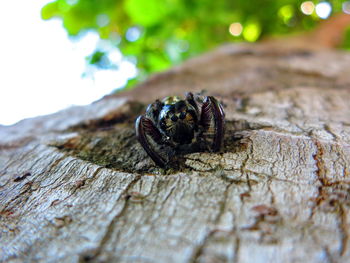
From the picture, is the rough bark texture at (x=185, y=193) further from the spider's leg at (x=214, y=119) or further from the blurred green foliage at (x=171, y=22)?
the blurred green foliage at (x=171, y=22)

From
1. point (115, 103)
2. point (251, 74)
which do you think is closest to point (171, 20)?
point (251, 74)

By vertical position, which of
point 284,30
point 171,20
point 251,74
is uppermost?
point 171,20

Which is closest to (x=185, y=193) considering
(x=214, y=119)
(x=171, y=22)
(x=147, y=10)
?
(x=214, y=119)

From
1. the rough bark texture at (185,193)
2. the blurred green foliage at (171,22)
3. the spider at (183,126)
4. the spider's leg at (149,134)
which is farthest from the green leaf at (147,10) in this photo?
the spider's leg at (149,134)

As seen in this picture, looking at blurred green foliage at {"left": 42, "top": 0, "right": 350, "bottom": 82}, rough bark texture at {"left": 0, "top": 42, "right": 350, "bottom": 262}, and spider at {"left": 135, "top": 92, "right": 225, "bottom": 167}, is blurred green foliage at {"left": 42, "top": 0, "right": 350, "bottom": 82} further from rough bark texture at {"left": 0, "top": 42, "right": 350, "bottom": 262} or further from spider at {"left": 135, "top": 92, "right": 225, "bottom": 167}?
spider at {"left": 135, "top": 92, "right": 225, "bottom": 167}

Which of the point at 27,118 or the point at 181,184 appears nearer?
the point at 181,184

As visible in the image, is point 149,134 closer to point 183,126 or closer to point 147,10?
point 183,126

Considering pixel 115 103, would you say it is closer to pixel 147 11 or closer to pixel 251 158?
pixel 251 158
